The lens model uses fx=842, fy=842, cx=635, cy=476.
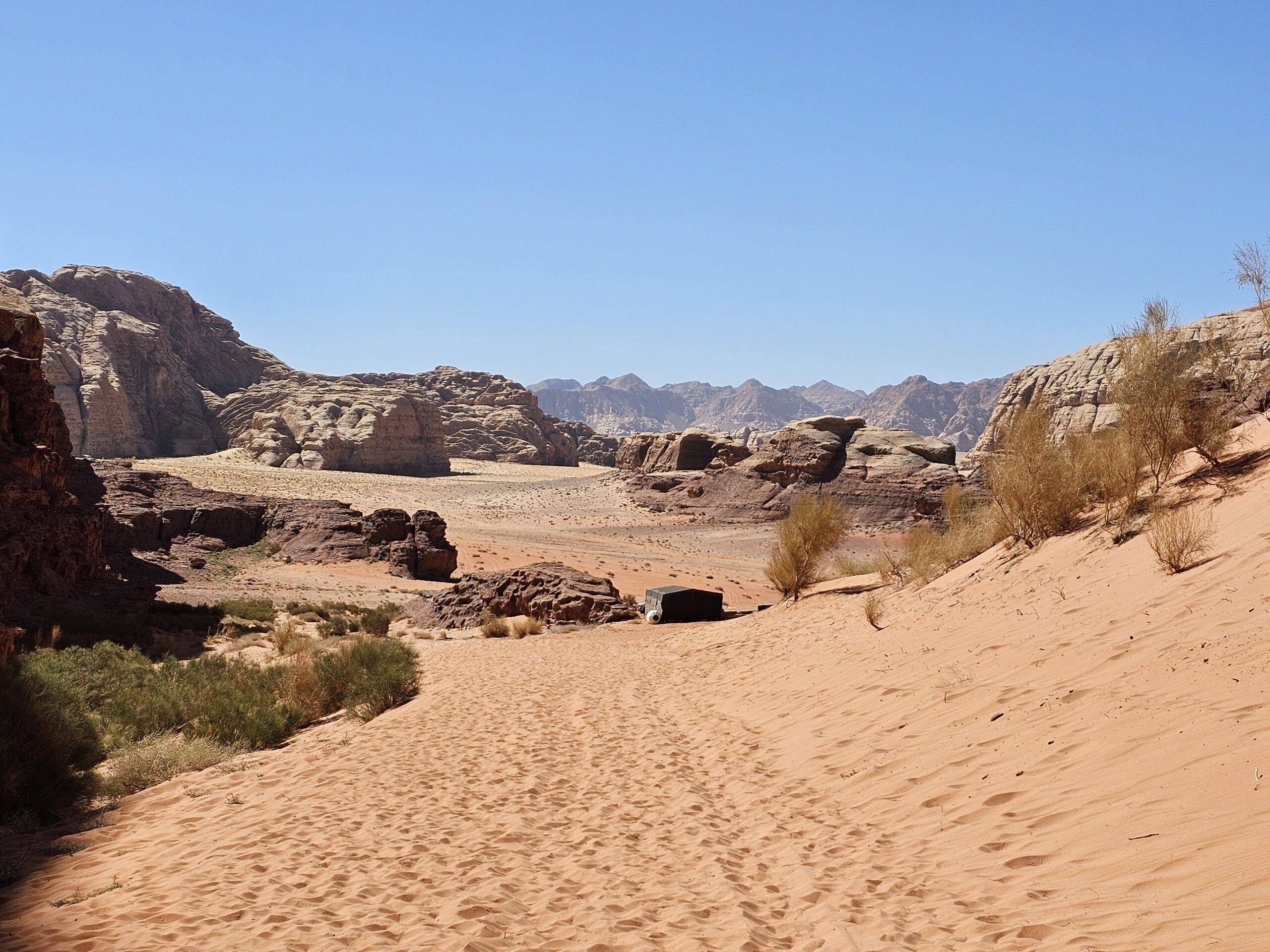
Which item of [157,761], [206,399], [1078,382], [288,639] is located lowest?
[288,639]

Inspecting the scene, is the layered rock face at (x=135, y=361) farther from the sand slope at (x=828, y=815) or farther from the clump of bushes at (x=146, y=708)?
the sand slope at (x=828, y=815)

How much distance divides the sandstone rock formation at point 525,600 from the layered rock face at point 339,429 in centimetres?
5118

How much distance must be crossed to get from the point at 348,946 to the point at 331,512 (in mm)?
31372

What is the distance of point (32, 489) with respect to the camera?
1714cm

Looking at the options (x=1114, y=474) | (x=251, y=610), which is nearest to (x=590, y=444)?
(x=251, y=610)

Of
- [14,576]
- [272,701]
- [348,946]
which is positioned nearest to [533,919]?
[348,946]

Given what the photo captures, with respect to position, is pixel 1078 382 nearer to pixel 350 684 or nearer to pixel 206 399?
pixel 350 684

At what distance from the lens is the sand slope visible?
4324 millimetres

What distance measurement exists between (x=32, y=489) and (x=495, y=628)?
985cm

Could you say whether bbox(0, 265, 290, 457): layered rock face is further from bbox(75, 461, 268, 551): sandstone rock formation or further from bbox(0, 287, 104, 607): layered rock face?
bbox(0, 287, 104, 607): layered rock face

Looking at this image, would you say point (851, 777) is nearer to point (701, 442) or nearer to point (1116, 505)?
point (1116, 505)

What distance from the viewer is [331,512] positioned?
33.8 meters

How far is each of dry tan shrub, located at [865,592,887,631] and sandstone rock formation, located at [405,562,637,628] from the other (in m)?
8.63

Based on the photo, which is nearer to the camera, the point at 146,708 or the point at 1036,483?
the point at 146,708
